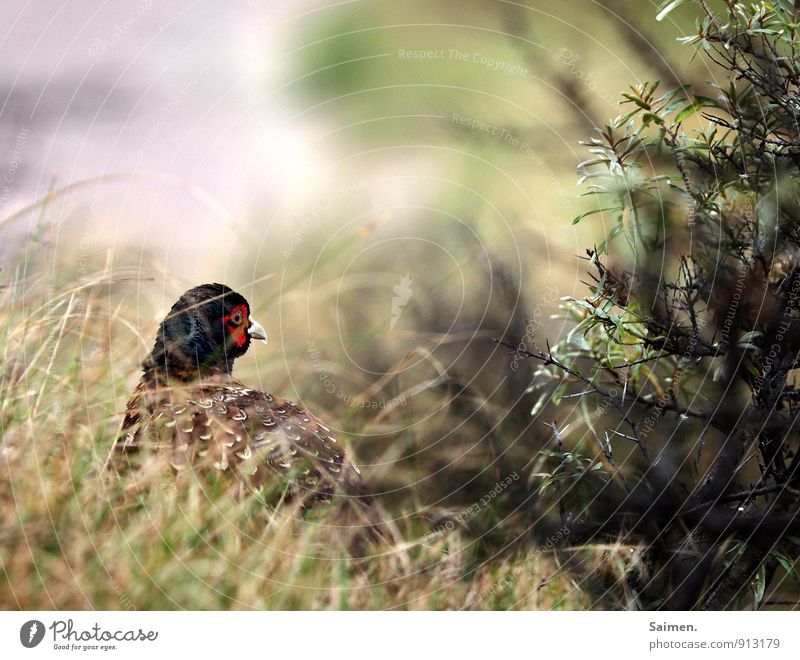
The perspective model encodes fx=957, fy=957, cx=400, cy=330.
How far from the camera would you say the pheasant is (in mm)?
2525

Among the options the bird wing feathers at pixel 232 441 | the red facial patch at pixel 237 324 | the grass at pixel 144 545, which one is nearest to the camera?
the grass at pixel 144 545

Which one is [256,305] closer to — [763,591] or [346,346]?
[346,346]

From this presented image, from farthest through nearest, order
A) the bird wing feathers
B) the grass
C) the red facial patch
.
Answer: the red facial patch, the bird wing feathers, the grass

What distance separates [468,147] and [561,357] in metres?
0.92

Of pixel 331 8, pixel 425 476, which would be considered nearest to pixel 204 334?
pixel 425 476

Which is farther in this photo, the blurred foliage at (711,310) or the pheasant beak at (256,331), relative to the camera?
the pheasant beak at (256,331)

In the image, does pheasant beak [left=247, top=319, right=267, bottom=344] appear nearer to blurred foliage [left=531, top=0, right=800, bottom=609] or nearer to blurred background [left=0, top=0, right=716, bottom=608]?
blurred background [left=0, top=0, right=716, bottom=608]
